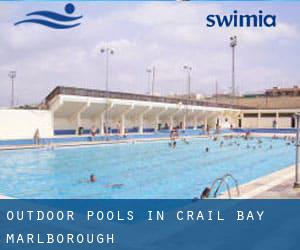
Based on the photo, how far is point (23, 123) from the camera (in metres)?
23.9

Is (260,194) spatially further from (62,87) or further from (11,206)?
(62,87)

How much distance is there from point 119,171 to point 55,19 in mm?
10234

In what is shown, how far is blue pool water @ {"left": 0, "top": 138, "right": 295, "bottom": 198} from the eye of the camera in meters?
10.3

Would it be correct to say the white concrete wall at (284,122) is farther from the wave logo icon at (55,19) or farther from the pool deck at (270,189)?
the pool deck at (270,189)

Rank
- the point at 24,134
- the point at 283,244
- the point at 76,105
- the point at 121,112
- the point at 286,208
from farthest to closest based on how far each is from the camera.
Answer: the point at 121,112
the point at 76,105
the point at 24,134
the point at 286,208
the point at 283,244

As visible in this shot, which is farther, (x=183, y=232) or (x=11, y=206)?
(x=11, y=206)

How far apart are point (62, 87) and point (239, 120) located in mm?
30392

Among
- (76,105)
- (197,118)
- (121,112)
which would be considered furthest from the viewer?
(197,118)

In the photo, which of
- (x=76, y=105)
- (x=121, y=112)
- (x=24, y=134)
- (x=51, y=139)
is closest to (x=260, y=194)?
(x=51, y=139)

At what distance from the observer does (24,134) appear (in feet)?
78.6
